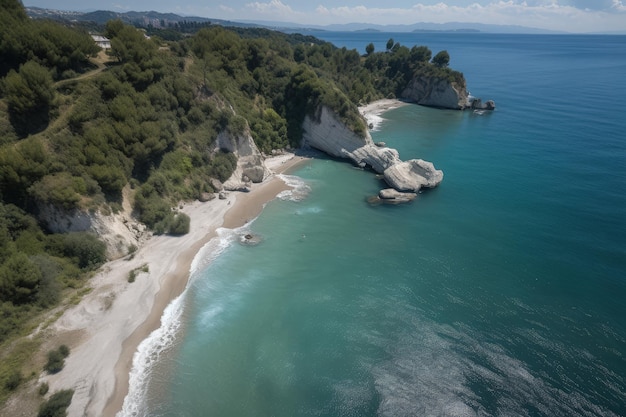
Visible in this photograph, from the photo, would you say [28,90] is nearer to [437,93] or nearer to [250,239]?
[250,239]

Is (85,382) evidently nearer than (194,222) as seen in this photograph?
Yes

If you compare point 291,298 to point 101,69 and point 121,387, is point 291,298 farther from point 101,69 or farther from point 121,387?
point 101,69

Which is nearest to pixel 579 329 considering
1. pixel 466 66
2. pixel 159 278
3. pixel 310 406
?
pixel 310 406

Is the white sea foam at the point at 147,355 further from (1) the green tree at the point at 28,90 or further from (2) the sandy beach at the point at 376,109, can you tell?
(2) the sandy beach at the point at 376,109

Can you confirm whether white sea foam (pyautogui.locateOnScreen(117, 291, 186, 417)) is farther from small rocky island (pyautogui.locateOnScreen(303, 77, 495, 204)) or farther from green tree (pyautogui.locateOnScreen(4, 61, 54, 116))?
small rocky island (pyautogui.locateOnScreen(303, 77, 495, 204))

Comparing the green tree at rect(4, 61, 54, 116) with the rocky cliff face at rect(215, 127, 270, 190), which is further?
the rocky cliff face at rect(215, 127, 270, 190)

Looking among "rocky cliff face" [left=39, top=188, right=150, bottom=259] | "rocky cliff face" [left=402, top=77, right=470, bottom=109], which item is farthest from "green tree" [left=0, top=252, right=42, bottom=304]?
"rocky cliff face" [left=402, top=77, right=470, bottom=109]

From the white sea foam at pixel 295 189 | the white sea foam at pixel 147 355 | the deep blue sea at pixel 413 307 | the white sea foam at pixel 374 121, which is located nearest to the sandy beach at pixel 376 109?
the white sea foam at pixel 374 121
